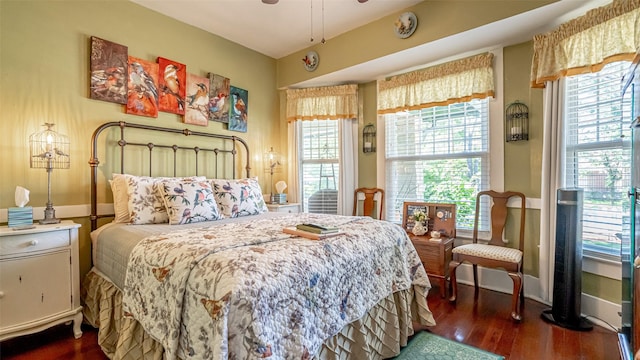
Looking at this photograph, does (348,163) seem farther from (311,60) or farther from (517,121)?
(517,121)

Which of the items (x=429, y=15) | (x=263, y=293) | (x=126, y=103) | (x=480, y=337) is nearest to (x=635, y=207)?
(x=480, y=337)

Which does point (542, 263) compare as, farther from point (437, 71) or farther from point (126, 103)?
point (126, 103)

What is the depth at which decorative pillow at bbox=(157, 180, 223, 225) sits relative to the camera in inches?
94.2

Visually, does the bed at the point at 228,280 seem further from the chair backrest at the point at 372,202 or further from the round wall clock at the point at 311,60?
the round wall clock at the point at 311,60

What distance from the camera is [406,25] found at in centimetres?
301

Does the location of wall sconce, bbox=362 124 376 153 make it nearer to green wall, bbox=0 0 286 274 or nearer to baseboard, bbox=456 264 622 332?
baseboard, bbox=456 264 622 332

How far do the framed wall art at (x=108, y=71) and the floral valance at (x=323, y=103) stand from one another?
2.05 m

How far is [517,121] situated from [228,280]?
308 centimetres

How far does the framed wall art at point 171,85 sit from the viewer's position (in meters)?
3.09

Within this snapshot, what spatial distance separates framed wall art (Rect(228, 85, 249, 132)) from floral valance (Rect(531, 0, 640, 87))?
10.4 feet

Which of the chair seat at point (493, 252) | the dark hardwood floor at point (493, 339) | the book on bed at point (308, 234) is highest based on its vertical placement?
the book on bed at point (308, 234)

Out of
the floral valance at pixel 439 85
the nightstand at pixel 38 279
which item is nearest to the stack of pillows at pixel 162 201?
the nightstand at pixel 38 279

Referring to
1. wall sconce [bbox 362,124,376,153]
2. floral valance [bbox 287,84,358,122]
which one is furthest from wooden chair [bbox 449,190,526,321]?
floral valance [bbox 287,84,358,122]

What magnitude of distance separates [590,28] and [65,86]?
429cm
